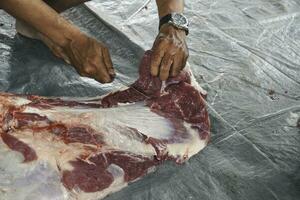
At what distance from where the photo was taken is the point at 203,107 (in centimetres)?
185

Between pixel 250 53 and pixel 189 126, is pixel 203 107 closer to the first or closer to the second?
pixel 189 126

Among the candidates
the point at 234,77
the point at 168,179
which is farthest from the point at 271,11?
the point at 168,179

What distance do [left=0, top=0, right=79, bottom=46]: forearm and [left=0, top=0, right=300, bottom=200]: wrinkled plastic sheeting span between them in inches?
13.7

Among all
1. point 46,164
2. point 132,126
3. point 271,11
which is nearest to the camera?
point 46,164

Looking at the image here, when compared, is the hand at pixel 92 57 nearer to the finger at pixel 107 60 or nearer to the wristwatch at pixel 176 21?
the finger at pixel 107 60

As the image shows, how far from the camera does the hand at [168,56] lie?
1.70 meters

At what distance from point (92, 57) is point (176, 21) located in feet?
1.13

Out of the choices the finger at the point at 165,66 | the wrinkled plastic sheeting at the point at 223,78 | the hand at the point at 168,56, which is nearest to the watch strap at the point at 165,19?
the hand at the point at 168,56

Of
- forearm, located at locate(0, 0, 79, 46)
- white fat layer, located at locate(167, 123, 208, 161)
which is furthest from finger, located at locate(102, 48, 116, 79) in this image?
white fat layer, located at locate(167, 123, 208, 161)

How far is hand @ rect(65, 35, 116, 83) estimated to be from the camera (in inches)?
70.4

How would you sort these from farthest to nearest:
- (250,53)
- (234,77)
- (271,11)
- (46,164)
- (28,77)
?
(271,11)
(250,53)
(234,77)
(28,77)
(46,164)

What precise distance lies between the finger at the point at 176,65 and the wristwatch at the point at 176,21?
14 centimetres

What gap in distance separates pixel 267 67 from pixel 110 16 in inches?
34.1

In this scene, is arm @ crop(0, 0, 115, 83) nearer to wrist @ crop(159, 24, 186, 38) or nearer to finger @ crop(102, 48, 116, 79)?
finger @ crop(102, 48, 116, 79)
